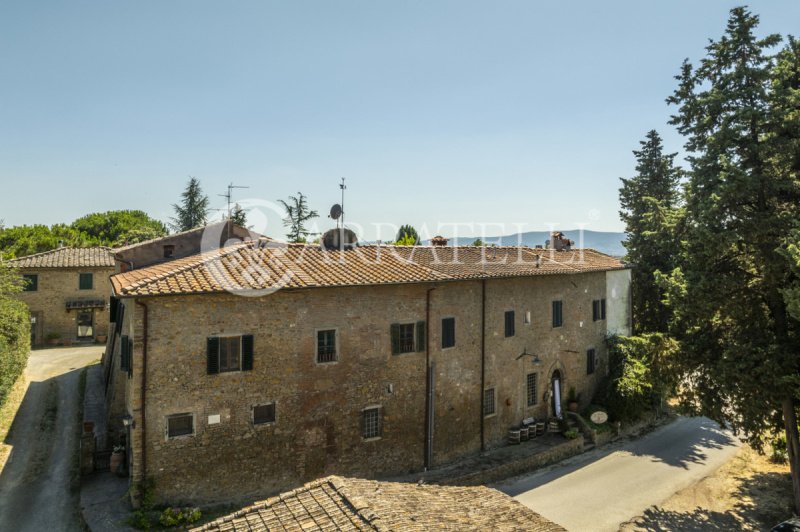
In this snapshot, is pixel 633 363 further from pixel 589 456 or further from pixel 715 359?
pixel 715 359

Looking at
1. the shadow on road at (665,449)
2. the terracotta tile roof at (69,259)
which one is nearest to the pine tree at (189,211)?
the terracotta tile roof at (69,259)

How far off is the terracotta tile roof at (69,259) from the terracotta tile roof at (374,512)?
30645 millimetres

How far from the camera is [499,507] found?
10.3m

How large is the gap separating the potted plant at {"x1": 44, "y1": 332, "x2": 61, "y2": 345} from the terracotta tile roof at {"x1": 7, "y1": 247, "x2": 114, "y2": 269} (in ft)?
16.9

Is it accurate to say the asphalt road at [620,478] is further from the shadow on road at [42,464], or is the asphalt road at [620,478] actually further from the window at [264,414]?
the shadow on road at [42,464]

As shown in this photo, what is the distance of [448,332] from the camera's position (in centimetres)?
1928

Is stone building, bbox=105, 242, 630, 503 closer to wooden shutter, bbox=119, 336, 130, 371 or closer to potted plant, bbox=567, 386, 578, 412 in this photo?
wooden shutter, bbox=119, 336, 130, 371

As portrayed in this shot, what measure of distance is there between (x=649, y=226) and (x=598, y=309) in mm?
7494

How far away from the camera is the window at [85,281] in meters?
34.3

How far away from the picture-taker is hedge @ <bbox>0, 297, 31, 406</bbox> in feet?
63.7

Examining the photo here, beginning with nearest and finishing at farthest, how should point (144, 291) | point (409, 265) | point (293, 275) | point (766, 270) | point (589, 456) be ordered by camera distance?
point (144, 291), point (766, 270), point (293, 275), point (409, 265), point (589, 456)

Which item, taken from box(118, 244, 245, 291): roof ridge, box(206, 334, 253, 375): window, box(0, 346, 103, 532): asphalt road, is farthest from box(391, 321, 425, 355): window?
box(0, 346, 103, 532): asphalt road

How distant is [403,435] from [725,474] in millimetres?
14444

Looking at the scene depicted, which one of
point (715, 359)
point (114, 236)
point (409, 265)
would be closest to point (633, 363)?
point (715, 359)
